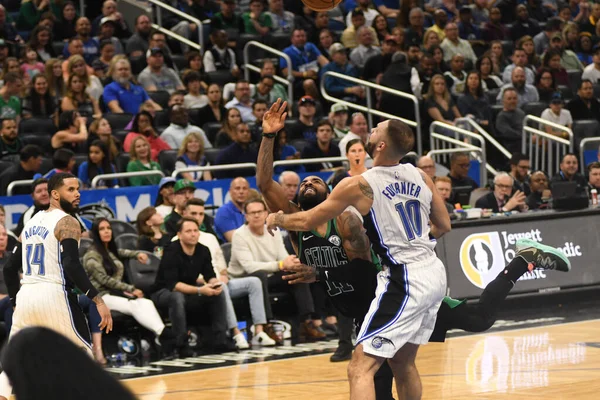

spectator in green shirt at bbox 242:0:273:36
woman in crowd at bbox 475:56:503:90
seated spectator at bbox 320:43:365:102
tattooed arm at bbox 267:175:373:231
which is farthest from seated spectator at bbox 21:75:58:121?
tattooed arm at bbox 267:175:373:231

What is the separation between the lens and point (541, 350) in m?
10.5

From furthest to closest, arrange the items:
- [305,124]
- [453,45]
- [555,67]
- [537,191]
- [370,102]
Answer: [555,67] < [453,45] < [370,102] < [305,124] < [537,191]

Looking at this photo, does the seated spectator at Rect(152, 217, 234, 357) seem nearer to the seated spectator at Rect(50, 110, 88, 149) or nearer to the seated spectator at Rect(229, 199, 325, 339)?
the seated spectator at Rect(229, 199, 325, 339)

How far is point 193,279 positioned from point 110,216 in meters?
1.71

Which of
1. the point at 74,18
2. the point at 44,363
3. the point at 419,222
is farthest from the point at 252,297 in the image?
the point at 44,363

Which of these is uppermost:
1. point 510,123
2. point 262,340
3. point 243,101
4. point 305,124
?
point 243,101

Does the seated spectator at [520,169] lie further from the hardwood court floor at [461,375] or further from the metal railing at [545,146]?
the hardwood court floor at [461,375]

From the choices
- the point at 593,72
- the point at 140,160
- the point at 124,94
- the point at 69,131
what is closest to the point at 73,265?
the point at 140,160

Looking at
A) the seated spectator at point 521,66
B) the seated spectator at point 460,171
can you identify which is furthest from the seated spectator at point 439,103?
the seated spectator at point 521,66

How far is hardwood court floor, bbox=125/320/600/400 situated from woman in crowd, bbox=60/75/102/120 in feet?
18.4

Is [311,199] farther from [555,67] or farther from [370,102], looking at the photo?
[555,67]

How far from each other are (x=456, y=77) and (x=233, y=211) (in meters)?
7.01

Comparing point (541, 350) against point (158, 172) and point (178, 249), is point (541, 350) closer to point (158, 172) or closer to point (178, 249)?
point (178, 249)

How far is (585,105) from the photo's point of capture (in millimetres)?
Answer: 19062
